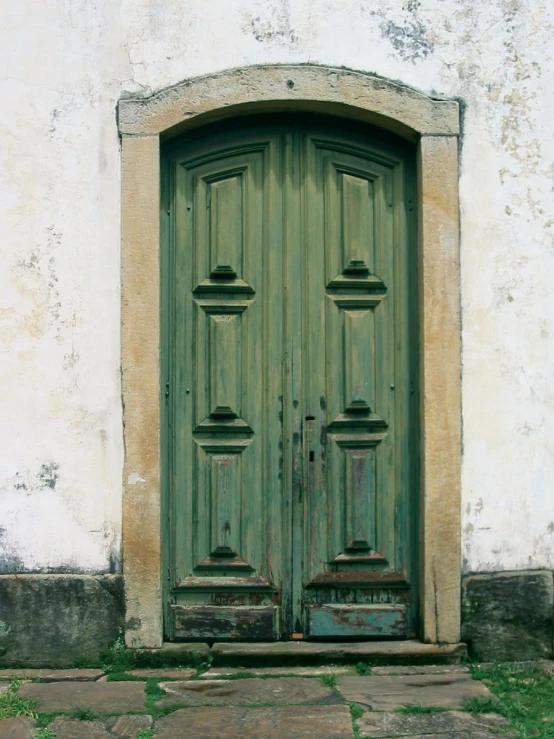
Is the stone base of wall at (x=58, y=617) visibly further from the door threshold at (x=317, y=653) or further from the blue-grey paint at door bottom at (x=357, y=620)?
Result: the blue-grey paint at door bottom at (x=357, y=620)

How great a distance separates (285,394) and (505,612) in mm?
1517

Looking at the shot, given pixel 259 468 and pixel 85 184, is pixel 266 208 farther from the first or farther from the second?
pixel 259 468

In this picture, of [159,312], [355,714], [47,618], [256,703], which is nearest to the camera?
[355,714]

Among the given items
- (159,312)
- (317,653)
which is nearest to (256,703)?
(317,653)

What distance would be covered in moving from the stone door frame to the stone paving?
322mm

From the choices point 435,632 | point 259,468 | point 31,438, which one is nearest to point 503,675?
point 435,632

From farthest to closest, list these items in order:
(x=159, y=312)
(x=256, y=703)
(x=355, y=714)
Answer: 1. (x=159, y=312)
2. (x=256, y=703)
3. (x=355, y=714)

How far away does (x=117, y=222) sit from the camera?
15.0 ft

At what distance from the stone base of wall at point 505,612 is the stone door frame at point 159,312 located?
0.28 feet

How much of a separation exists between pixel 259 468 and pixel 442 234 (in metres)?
1.48

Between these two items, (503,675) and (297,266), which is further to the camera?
(297,266)

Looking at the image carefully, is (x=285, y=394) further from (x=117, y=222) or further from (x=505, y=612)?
(x=505, y=612)

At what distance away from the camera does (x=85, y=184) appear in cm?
458

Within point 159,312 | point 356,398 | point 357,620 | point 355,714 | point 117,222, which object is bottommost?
point 355,714
